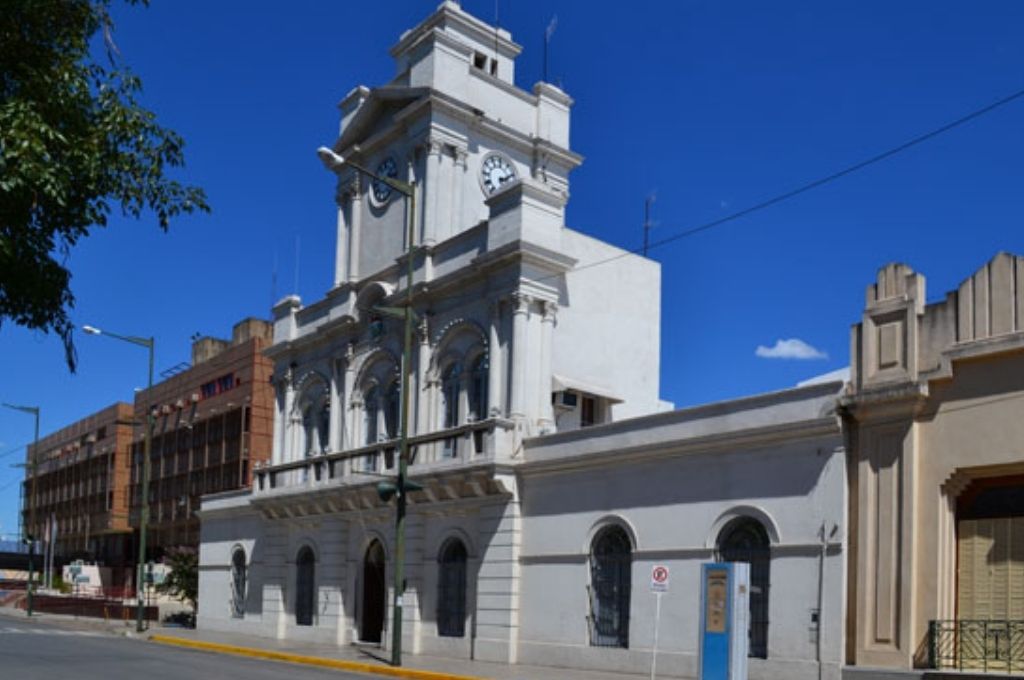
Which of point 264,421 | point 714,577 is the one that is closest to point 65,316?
point 714,577

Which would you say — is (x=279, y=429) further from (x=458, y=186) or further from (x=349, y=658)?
(x=349, y=658)

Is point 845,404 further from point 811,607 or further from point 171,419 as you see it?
point 171,419

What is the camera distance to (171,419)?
6706 centimetres

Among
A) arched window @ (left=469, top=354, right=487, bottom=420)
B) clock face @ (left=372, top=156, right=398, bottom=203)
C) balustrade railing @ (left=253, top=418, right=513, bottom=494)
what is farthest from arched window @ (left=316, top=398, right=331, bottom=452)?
arched window @ (left=469, top=354, right=487, bottom=420)

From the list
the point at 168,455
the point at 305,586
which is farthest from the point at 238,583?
the point at 168,455

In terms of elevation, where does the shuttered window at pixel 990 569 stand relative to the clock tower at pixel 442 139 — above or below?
below

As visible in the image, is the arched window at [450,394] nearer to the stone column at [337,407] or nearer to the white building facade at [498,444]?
the white building facade at [498,444]

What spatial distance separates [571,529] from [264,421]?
33.5 metres

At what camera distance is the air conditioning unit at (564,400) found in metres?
29.5

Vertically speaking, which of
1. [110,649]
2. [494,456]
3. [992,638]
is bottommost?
[110,649]

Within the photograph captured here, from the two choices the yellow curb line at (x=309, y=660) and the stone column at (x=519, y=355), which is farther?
the stone column at (x=519, y=355)

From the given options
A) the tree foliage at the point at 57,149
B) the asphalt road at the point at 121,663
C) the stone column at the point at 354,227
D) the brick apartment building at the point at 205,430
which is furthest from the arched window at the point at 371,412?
the tree foliage at the point at 57,149

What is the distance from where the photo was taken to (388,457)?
→ 32.3 metres

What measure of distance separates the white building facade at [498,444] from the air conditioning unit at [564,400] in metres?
0.05
